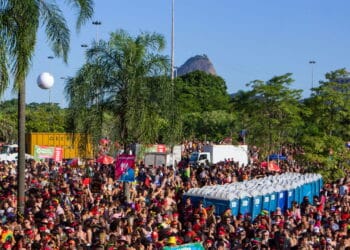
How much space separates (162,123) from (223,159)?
1997 centimetres

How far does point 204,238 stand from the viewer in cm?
1520

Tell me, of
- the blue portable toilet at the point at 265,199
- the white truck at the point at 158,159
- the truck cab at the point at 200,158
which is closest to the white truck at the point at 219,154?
the truck cab at the point at 200,158

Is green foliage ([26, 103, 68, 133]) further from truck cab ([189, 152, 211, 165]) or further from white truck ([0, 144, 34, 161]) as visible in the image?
truck cab ([189, 152, 211, 165])

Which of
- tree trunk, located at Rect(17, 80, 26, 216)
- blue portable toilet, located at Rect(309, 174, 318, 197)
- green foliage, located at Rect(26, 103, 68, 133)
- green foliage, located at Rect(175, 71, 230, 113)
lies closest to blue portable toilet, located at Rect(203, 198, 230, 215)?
tree trunk, located at Rect(17, 80, 26, 216)

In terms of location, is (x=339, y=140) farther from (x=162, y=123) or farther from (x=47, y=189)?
(x=47, y=189)

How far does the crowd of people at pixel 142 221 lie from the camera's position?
47.4ft

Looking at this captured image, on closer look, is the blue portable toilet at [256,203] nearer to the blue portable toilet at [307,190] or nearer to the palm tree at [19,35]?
the blue portable toilet at [307,190]

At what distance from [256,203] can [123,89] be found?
20.5ft

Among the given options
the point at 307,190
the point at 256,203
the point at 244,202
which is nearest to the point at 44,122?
the point at 307,190

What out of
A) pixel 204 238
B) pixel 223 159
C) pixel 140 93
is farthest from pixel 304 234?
pixel 223 159

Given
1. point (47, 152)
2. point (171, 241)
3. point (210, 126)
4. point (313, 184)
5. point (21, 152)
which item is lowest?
point (171, 241)

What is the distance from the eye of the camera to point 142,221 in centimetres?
1623

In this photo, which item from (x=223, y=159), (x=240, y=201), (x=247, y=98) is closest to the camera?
(x=240, y=201)

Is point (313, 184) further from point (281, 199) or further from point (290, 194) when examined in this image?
point (281, 199)
